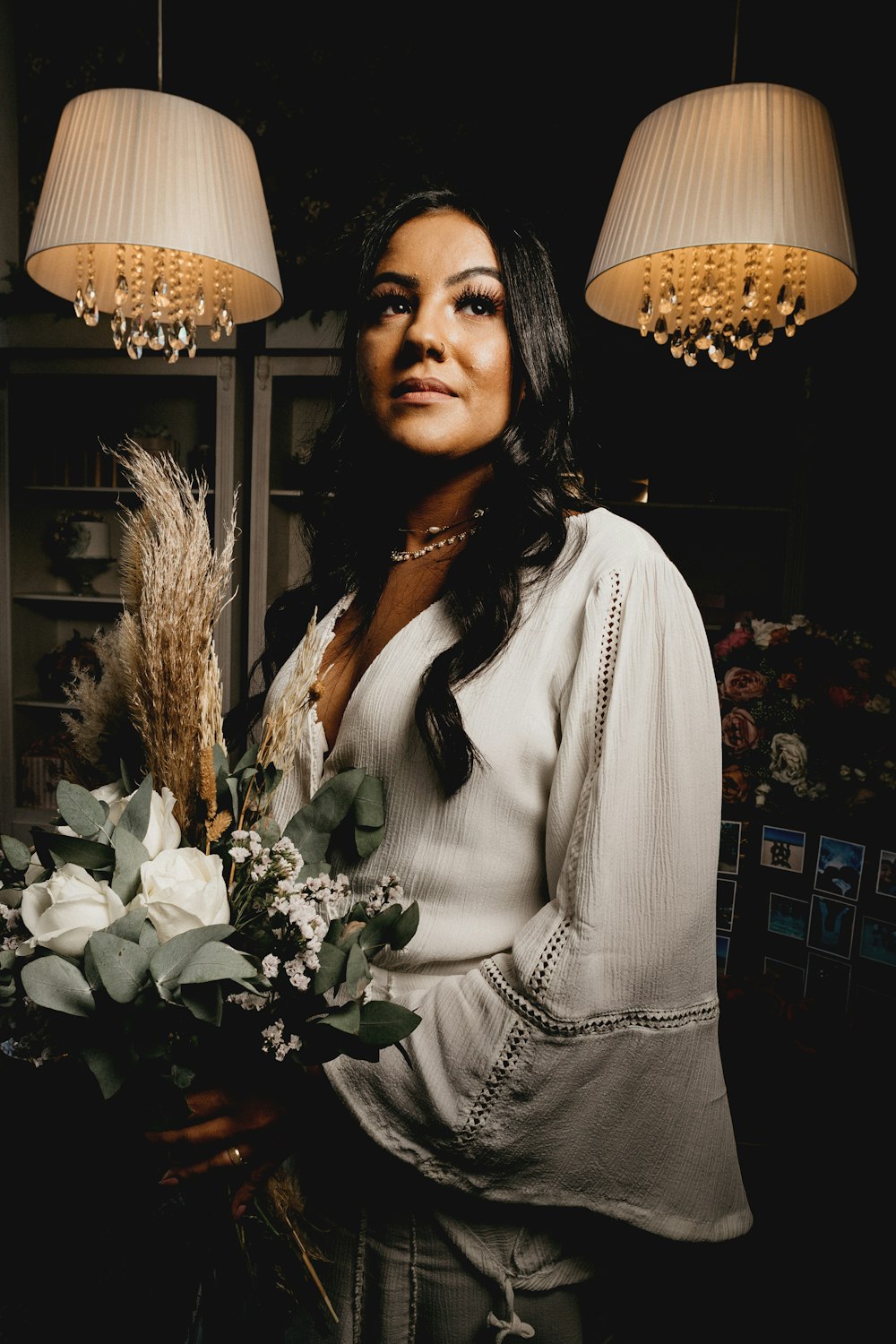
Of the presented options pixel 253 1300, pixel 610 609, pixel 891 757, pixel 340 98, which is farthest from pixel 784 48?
pixel 253 1300

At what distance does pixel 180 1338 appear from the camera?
2.44 feet

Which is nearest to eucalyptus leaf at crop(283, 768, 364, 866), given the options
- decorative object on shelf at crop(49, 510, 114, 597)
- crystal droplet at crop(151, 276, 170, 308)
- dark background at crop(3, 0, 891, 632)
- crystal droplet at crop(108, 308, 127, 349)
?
crystal droplet at crop(151, 276, 170, 308)

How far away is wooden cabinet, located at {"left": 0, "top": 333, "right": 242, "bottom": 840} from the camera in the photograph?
3570mm

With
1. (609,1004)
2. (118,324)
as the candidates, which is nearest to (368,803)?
(609,1004)

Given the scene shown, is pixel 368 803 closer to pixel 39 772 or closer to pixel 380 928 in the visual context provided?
pixel 380 928

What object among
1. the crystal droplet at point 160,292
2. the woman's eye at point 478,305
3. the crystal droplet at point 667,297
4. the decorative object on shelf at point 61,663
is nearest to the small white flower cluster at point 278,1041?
the woman's eye at point 478,305

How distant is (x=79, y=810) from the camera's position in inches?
29.7

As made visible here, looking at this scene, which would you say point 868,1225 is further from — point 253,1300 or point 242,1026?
point 242,1026

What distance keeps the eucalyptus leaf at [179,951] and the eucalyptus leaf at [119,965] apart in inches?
0.4

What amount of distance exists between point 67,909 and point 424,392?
0.67 m

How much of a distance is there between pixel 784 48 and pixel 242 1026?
12.7 feet

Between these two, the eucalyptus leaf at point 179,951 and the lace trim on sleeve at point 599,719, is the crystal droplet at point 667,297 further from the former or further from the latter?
the eucalyptus leaf at point 179,951

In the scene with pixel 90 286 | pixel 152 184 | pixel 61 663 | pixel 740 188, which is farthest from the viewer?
pixel 61 663

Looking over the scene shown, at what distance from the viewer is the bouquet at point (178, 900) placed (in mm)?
662
